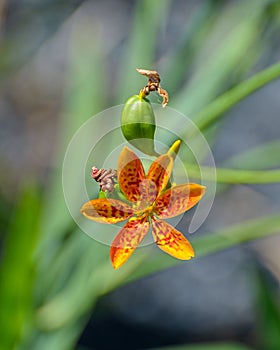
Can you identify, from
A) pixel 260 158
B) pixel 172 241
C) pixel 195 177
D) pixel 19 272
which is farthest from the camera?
pixel 260 158

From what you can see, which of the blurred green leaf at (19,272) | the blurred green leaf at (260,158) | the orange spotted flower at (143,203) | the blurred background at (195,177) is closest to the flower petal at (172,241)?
the orange spotted flower at (143,203)

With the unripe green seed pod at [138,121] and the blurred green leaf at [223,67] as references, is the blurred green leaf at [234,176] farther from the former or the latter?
the blurred green leaf at [223,67]

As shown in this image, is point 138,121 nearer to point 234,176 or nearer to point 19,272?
point 234,176

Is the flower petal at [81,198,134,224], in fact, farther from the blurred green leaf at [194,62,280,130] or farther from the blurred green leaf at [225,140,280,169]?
the blurred green leaf at [225,140,280,169]

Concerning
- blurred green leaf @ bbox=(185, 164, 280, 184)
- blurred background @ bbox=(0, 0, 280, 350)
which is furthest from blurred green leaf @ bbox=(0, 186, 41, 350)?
blurred green leaf @ bbox=(185, 164, 280, 184)

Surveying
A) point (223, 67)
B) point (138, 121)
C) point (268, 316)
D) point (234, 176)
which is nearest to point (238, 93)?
point (234, 176)

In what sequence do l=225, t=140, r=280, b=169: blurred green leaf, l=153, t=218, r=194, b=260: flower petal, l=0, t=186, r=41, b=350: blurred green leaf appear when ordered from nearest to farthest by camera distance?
l=153, t=218, r=194, b=260: flower petal < l=0, t=186, r=41, b=350: blurred green leaf < l=225, t=140, r=280, b=169: blurred green leaf

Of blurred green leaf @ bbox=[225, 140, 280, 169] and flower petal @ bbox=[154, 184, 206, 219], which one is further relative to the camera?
blurred green leaf @ bbox=[225, 140, 280, 169]
